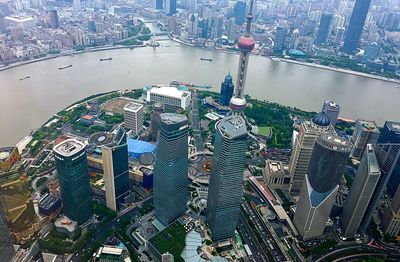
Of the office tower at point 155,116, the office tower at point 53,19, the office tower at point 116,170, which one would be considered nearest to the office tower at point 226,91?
the office tower at point 155,116

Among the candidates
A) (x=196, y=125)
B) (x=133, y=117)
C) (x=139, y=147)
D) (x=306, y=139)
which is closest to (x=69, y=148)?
(x=139, y=147)

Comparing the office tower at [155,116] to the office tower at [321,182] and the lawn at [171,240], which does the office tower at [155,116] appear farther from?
the office tower at [321,182]

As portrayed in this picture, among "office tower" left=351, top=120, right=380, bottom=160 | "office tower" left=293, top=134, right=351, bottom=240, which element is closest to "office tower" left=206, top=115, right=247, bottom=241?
"office tower" left=293, top=134, right=351, bottom=240

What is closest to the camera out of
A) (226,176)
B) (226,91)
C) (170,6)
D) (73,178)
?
(226,176)

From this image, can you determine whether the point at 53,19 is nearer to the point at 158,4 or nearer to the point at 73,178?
the point at 158,4

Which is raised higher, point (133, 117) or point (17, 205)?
point (133, 117)

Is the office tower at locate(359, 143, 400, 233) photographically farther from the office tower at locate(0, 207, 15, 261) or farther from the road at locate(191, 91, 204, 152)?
the office tower at locate(0, 207, 15, 261)

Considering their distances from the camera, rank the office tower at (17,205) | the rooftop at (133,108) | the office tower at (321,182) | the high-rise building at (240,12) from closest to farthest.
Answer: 1. the office tower at (17,205)
2. the office tower at (321,182)
3. the rooftop at (133,108)
4. the high-rise building at (240,12)

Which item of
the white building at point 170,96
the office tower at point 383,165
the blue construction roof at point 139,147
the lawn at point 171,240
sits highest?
the office tower at point 383,165
